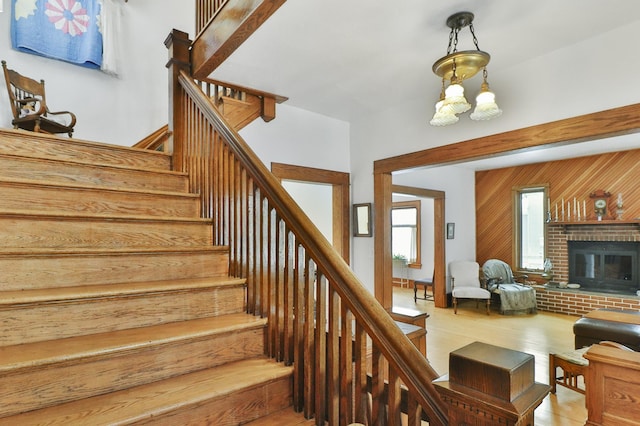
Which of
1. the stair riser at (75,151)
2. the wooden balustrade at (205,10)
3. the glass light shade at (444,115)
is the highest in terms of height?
the wooden balustrade at (205,10)

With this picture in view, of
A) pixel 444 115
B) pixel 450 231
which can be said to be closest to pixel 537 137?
pixel 444 115

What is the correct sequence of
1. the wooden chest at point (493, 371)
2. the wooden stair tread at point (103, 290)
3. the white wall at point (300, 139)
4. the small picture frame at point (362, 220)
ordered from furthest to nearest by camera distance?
the small picture frame at point (362, 220) < the white wall at point (300, 139) < the wooden stair tread at point (103, 290) < the wooden chest at point (493, 371)

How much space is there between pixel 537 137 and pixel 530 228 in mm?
4918

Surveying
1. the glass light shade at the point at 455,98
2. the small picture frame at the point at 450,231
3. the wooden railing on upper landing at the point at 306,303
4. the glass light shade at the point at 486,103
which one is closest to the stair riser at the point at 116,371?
the wooden railing on upper landing at the point at 306,303

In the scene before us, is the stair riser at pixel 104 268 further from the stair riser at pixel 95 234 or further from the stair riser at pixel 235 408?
the stair riser at pixel 235 408

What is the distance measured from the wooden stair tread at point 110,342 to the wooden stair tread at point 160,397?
15cm

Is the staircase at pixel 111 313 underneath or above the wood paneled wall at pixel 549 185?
underneath

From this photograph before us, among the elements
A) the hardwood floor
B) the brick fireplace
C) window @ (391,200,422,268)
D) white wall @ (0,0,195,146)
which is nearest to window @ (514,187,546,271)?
the brick fireplace

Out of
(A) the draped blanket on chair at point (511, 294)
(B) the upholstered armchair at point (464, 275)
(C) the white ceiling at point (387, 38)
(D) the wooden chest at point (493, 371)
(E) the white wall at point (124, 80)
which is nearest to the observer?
(D) the wooden chest at point (493, 371)

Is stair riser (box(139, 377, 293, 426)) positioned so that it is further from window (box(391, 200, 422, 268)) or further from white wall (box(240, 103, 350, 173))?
window (box(391, 200, 422, 268))

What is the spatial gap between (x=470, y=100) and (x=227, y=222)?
257cm

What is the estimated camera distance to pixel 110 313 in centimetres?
154

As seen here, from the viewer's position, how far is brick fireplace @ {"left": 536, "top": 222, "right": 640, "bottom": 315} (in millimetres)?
5730

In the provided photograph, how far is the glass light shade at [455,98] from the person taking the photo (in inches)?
91.6
